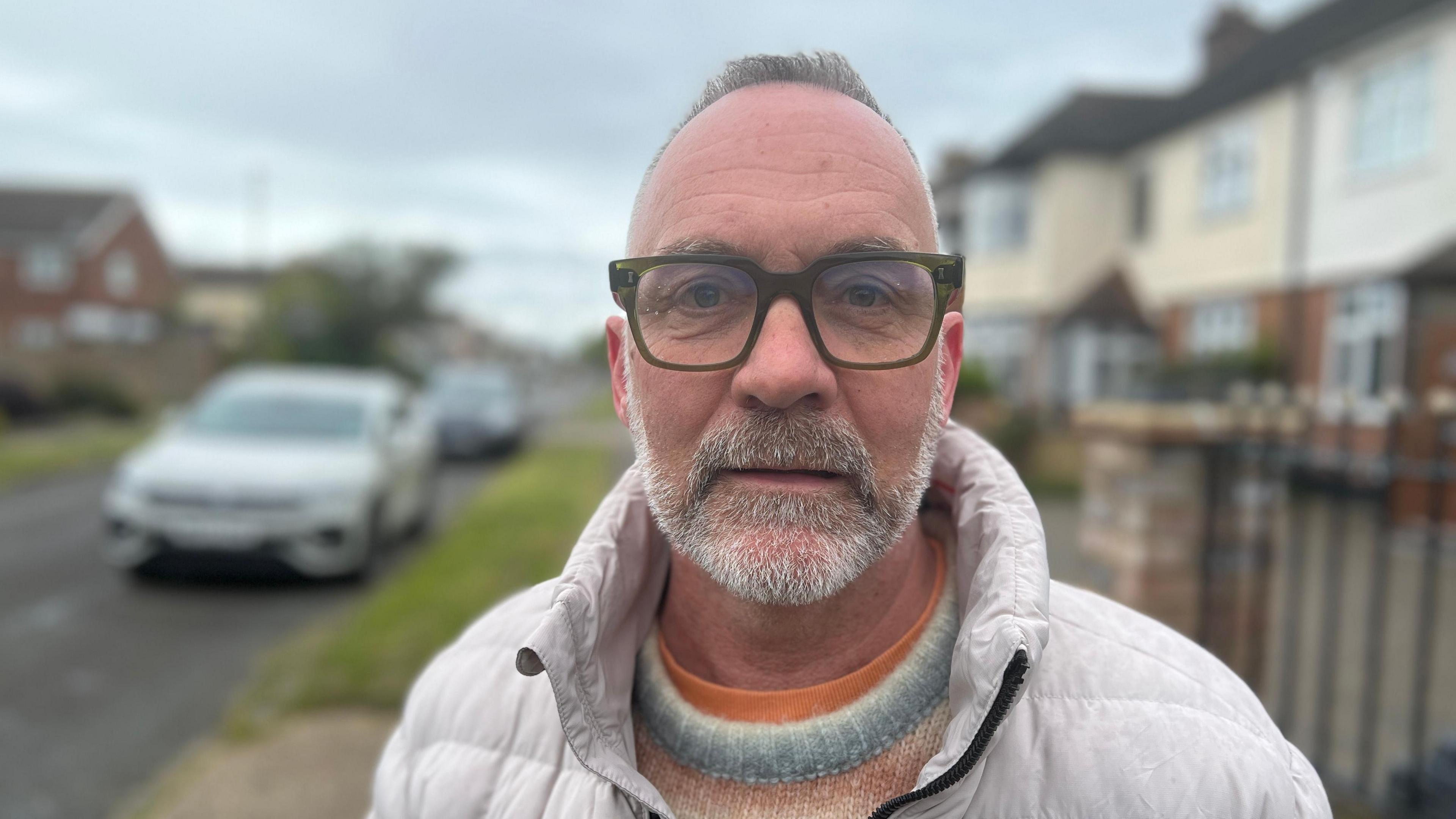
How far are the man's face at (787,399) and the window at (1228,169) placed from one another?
1761 centimetres

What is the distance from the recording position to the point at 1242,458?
3.86 metres

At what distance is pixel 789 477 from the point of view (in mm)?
1451

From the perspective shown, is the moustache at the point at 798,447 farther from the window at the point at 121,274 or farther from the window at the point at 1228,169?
the window at the point at 121,274

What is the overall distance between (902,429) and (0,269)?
4910 cm

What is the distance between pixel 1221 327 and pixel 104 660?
17847 millimetres

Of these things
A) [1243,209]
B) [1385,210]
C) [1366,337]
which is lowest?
[1366,337]

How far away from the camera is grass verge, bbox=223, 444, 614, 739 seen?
473 cm

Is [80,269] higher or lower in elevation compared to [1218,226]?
higher

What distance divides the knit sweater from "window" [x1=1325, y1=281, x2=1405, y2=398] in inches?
548

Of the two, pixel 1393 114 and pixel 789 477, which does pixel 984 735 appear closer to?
pixel 789 477

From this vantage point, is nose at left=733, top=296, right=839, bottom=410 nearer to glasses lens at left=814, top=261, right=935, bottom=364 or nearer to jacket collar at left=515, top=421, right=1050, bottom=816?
glasses lens at left=814, top=261, right=935, bottom=364

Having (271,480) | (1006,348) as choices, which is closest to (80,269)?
(1006,348)

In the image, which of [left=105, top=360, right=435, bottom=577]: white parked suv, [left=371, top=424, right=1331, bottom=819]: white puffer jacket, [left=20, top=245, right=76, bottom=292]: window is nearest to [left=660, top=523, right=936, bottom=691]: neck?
[left=371, top=424, right=1331, bottom=819]: white puffer jacket

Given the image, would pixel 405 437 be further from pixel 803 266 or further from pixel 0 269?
pixel 0 269
